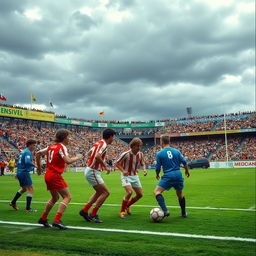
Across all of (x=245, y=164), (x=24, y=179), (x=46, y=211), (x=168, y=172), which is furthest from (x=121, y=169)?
(x=245, y=164)

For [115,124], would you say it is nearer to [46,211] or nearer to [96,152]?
[96,152]

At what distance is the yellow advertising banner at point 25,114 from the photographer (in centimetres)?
4869

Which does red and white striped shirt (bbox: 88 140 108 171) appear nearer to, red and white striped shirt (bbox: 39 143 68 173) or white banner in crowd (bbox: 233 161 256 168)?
red and white striped shirt (bbox: 39 143 68 173)

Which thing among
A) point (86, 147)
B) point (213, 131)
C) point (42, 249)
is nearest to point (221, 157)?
point (213, 131)

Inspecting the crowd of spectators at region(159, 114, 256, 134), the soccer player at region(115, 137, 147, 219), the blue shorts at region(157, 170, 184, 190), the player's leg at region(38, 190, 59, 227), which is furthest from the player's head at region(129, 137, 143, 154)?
the crowd of spectators at region(159, 114, 256, 134)

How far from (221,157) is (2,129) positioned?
4047 cm

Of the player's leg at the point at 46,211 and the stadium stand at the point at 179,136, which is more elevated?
the stadium stand at the point at 179,136

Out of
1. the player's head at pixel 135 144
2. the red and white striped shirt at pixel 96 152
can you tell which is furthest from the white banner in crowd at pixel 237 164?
the red and white striped shirt at pixel 96 152

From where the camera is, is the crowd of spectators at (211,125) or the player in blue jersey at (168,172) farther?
the crowd of spectators at (211,125)

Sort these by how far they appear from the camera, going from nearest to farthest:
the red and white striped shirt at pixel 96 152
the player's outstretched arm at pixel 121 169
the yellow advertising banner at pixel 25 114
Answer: the red and white striped shirt at pixel 96 152 < the player's outstretched arm at pixel 121 169 < the yellow advertising banner at pixel 25 114

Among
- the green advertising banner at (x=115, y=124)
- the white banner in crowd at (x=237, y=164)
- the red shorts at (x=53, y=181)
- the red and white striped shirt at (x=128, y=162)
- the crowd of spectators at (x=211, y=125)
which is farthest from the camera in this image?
the green advertising banner at (x=115, y=124)

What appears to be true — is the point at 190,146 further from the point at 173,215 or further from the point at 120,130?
the point at 173,215

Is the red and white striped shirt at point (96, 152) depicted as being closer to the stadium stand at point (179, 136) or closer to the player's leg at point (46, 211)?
the player's leg at point (46, 211)

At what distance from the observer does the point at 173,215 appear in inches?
291
